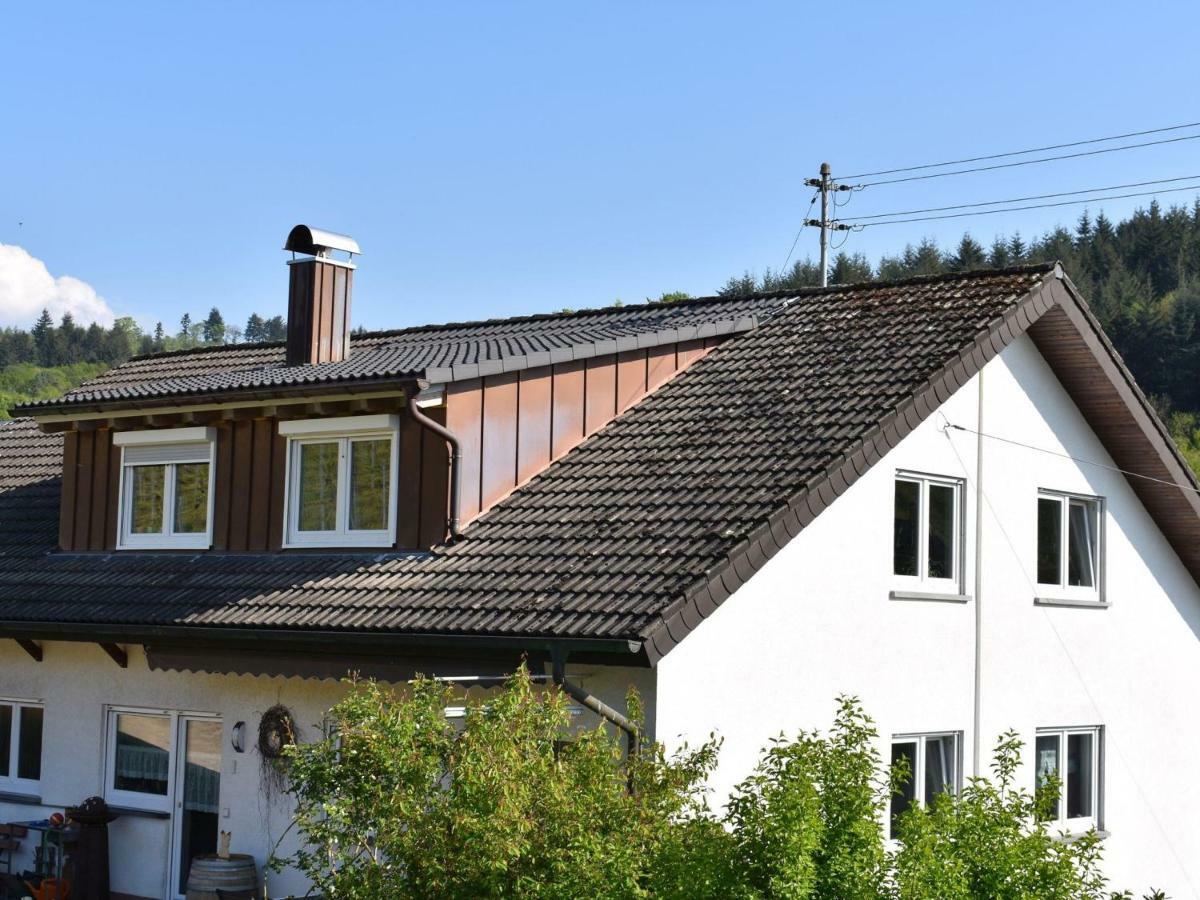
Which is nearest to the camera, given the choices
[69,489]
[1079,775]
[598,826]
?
[598,826]

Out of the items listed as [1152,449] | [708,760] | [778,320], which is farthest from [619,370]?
[708,760]

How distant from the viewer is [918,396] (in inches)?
583

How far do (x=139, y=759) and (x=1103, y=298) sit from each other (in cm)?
8087

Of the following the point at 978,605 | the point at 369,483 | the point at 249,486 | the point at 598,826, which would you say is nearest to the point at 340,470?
the point at 369,483

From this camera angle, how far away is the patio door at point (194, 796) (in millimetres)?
15312

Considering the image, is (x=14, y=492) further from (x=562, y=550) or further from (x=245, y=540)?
(x=562, y=550)

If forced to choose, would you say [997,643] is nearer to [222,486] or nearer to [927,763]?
[927,763]

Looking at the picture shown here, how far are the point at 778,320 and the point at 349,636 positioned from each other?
7126mm

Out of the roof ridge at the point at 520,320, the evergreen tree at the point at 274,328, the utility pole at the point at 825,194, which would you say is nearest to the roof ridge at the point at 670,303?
the roof ridge at the point at 520,320

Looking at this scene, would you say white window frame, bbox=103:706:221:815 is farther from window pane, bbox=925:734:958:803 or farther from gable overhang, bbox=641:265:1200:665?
window pane, bbox=925:734:958:803

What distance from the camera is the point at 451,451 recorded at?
14.6 metres

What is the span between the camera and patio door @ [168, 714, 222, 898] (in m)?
15.3

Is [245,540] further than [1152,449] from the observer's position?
No

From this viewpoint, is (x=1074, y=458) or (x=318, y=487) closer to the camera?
(x=318, y=487)
